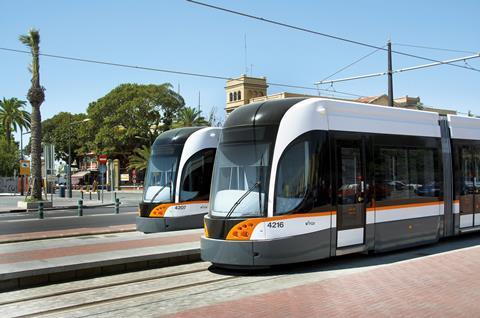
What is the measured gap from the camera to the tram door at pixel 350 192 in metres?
9.84

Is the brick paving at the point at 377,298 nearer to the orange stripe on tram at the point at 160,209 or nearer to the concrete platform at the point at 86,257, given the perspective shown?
the concrete platform at the point at 86,257

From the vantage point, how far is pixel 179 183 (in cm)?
1420

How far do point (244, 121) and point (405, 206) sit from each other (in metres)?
4.16

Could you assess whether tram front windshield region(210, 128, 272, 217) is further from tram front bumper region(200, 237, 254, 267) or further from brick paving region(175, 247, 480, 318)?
brick paving region(175, 247, 480, 318)

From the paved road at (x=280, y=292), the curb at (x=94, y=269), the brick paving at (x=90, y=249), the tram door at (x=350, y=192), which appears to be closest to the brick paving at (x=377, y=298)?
the paved road at (x=280, y=292)

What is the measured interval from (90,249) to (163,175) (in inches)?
145

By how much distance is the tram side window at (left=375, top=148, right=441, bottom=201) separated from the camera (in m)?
10.8

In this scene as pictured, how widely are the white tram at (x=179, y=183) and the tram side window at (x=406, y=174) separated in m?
5.28

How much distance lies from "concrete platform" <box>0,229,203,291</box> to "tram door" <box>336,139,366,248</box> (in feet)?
10.2

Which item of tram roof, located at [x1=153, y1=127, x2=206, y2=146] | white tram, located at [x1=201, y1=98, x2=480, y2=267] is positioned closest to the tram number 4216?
white tram, located at [x1=201, y1=98, x2=480, y2=267]

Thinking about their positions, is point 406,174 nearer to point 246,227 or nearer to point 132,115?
point 246,227

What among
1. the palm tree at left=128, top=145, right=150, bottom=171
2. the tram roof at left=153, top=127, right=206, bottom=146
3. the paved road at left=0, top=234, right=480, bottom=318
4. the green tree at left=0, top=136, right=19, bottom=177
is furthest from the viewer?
the green tree at left=0, top=136, right=19, bottom=177

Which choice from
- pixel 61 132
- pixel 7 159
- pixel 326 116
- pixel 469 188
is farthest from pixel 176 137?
pixel 61 132

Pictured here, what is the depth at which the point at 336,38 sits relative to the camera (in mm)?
17969
